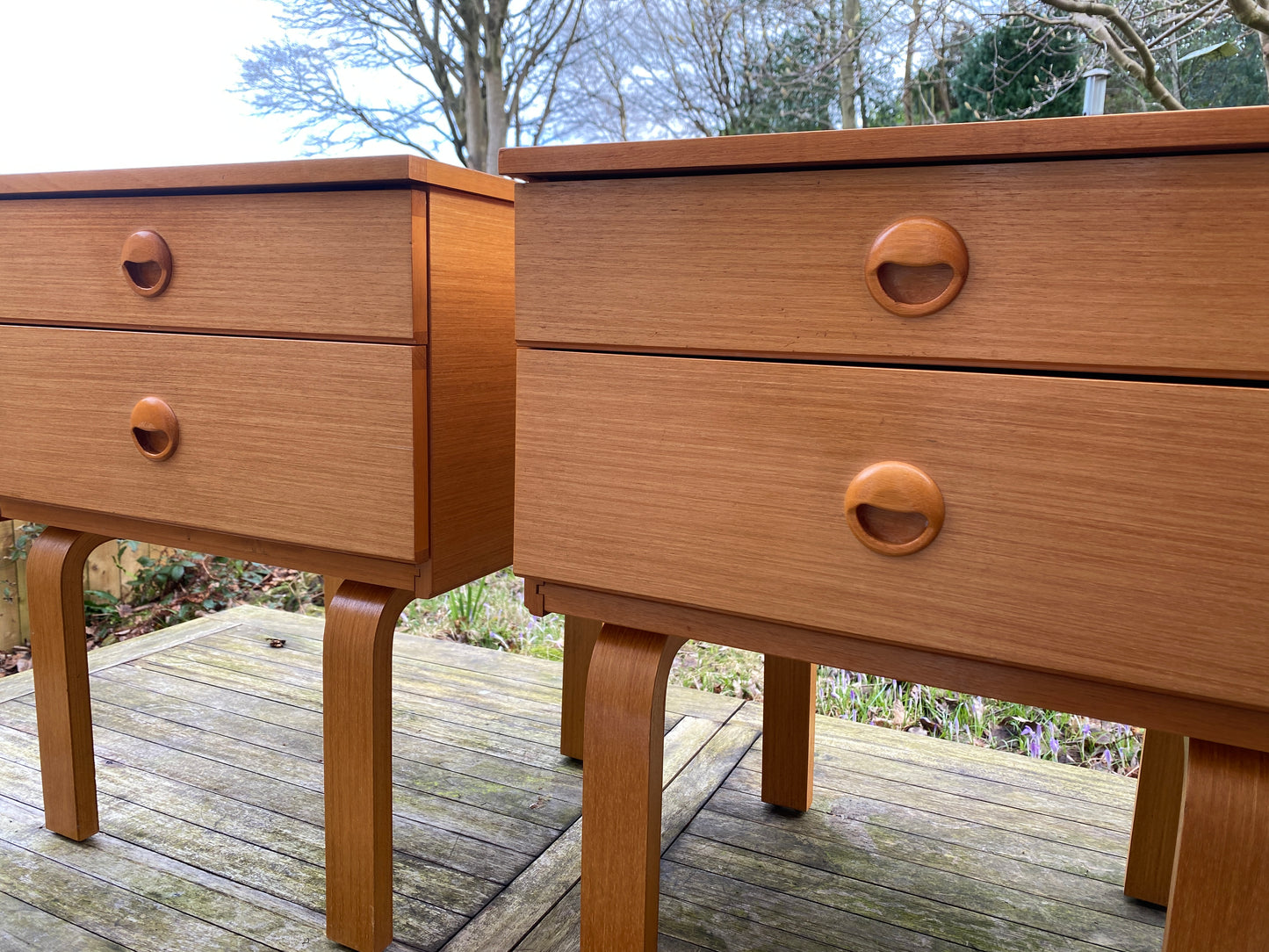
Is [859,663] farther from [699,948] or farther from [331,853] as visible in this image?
[331,853]

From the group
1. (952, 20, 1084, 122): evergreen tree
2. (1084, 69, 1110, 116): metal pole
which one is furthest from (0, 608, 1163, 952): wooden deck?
(952, 20, 1084, 122): evergreen tree

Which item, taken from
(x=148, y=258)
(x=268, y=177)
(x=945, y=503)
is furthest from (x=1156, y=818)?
(x=148, y=258)

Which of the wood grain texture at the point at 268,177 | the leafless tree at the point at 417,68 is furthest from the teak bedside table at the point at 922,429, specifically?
the leafless tree at the point at 417,68

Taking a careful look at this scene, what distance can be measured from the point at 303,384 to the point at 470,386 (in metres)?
0.17

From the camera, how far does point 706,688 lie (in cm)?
205

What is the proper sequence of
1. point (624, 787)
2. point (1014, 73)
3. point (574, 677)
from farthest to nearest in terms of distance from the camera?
point (1014, 73) → point (574, 677) → point (624, 787)

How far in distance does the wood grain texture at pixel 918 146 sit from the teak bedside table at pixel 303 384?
182 millimetres

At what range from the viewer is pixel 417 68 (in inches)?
131

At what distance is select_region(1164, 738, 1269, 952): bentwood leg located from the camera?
0.63 metres

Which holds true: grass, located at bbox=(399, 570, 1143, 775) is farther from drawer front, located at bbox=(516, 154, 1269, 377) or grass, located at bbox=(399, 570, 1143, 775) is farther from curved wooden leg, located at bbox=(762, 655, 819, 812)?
drawer front, located at bbox=(516, 154, 1269, 377)

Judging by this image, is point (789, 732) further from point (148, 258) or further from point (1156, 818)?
point (148, 258)

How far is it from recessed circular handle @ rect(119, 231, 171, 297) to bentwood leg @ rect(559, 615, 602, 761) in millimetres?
706

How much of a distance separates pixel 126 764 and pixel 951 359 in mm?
1432

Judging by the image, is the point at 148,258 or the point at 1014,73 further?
the point at 1014,73
